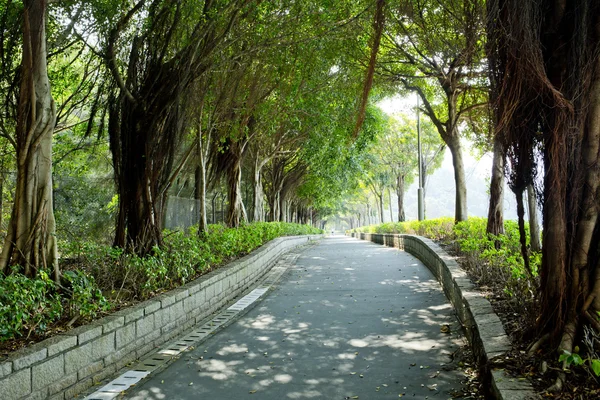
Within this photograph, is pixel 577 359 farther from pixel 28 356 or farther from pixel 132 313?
pixel 132 313

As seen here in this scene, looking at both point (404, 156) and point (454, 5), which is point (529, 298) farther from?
point (404, 156)

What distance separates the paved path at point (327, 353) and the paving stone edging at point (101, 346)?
0.44m

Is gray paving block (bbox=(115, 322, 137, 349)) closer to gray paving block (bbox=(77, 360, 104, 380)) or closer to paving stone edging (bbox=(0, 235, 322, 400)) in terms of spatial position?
paving stone edging (bbox=(0, 235, 322, 400))

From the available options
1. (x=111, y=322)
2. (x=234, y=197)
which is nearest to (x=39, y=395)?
(x=111, y=322)

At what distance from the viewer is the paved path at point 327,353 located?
4363 millimetres

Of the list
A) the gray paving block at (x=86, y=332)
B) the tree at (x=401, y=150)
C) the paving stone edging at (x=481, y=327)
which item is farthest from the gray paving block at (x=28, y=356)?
the tree at (x=401, y=150)

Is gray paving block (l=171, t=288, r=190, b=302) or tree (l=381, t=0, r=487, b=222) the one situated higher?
tree (l=381, t=0, r=487, b=222)

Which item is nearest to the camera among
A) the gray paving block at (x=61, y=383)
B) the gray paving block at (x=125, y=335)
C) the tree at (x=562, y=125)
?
the tree at (x=562, y=125)

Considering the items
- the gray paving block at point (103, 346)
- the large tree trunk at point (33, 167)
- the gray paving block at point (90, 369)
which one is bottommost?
the gray paving block at point (90, 369)

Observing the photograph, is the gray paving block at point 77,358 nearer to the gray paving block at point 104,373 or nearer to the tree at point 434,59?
the gray paving block at point 104,373

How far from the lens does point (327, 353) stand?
214 inches

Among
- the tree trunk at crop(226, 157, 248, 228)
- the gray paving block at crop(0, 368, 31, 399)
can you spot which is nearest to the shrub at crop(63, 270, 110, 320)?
the gray paving block at crop(0, 368, 31, 399)

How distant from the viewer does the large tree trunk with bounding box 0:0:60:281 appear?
5.41 m

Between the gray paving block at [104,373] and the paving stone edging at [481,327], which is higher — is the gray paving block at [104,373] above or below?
below
